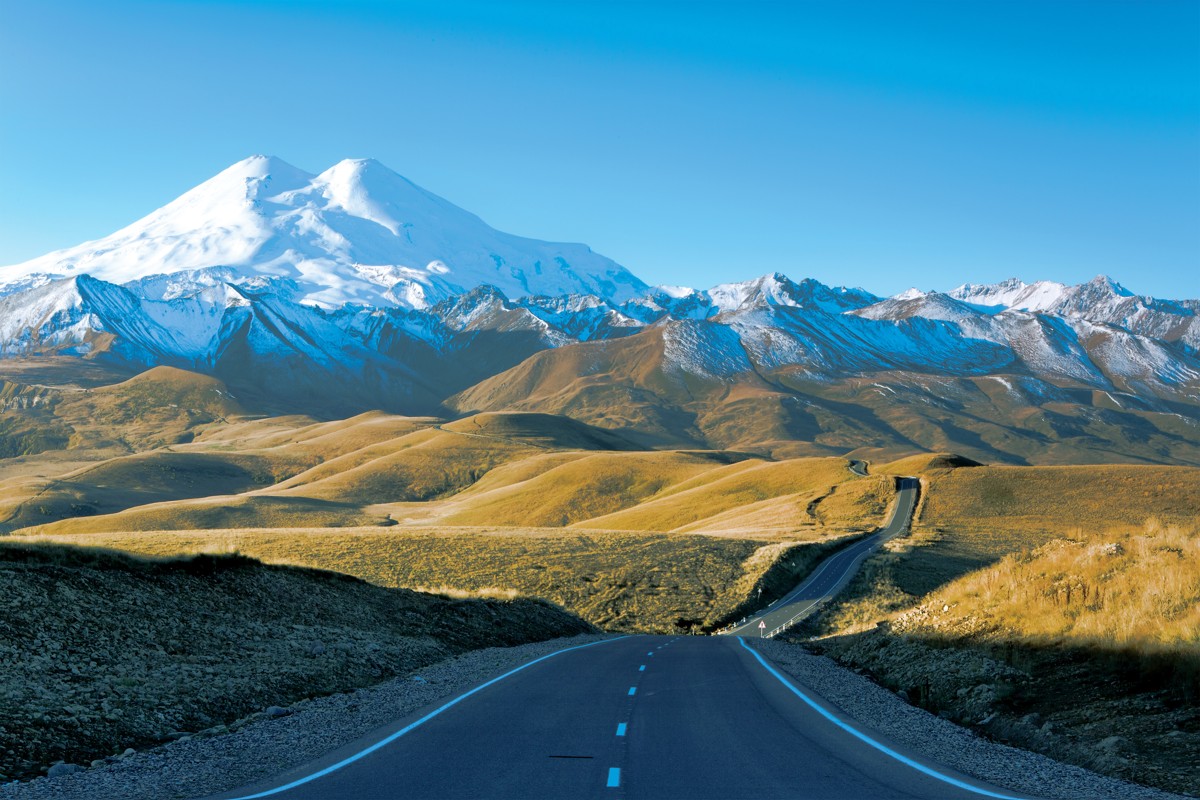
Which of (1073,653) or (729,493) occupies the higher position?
(729,493)

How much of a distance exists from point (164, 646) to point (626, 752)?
10500mm

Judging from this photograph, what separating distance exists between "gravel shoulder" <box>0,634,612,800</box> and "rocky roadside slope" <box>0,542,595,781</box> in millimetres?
472

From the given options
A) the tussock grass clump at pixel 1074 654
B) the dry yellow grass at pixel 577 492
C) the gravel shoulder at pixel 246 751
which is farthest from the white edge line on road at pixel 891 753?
the dry yellow grass at pixel 577 492

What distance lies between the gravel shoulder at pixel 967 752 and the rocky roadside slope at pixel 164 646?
34.4 feet

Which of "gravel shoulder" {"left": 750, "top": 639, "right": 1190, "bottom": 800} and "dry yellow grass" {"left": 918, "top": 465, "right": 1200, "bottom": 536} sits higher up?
"dry yellow grass" {"left": 918, "top": 465, "right": 1200, "bottom": 536}

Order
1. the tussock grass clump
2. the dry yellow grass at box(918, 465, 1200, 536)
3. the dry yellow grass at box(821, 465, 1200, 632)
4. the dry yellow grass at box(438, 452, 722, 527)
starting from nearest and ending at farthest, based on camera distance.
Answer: the tussock grass clump, the dry yellow grass at box(821, 465, 1200, 632), the dry yellow grass at box(918, 465, 1200, 536), the dry yellow grass at box(438, 452, 722, 527)

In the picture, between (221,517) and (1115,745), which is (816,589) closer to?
(1115,745)

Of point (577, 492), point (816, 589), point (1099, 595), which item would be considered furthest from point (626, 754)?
point (577, 492)

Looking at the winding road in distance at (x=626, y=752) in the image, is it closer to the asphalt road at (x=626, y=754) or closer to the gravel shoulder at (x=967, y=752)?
the asphalt road at (x=626, y=754)

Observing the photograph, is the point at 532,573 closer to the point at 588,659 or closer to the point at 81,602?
the point at 588,659

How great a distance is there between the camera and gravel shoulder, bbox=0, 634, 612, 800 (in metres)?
11.2

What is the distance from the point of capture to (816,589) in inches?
2311

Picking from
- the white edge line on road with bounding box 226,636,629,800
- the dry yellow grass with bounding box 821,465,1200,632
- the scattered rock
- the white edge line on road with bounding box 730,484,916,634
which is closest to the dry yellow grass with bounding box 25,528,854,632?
the white edge line on road with bounding box 730,484,916,634

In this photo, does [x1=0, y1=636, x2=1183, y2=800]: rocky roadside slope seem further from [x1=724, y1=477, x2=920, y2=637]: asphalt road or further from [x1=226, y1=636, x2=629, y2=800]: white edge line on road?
[x1=724, y1=477, x2=920, y2=637]: asphalt road
